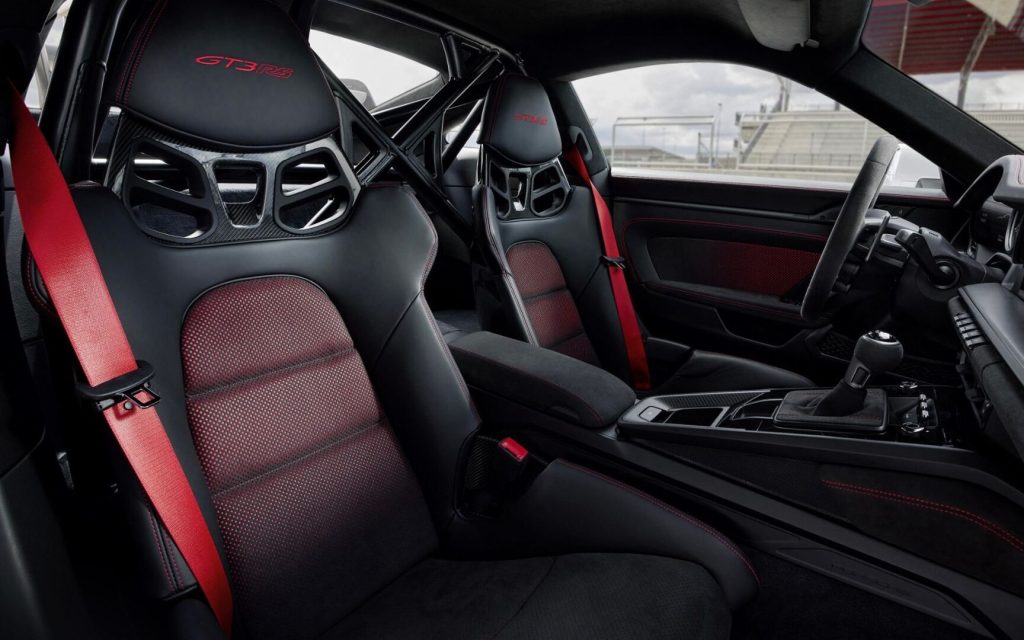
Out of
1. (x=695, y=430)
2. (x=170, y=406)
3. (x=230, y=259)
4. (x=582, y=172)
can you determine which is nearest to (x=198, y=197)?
(x=230, y=259)

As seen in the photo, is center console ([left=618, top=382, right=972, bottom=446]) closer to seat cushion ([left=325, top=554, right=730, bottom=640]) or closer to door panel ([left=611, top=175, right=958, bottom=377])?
seat cushion ([left=325, top=554, right=730, bottom=640])

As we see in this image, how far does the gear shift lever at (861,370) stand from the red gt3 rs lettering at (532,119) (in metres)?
1.34

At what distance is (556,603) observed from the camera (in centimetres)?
98

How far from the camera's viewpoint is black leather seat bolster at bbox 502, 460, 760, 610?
1.06 metres

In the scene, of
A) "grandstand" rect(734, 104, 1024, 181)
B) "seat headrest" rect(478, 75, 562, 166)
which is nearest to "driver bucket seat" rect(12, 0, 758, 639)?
"seat headrest" rect(478, 75, 562, 166)

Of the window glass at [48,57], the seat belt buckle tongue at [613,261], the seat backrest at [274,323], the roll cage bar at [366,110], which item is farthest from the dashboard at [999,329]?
the window glass at [48,57]

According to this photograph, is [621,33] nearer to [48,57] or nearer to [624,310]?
[624,310]

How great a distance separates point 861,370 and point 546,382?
2.05 feet

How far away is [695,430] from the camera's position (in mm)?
1232

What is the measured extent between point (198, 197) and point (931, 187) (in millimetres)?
2233

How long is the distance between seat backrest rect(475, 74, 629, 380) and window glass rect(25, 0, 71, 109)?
1.12 m

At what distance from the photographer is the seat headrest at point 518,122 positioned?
6.61 ft

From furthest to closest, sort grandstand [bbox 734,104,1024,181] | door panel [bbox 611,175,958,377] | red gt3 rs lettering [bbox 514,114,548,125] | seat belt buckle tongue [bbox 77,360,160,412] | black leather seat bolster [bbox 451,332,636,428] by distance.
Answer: grandstand [bbox 734,104,1024,181] → door panel [bbox 611,175,958,377] → red gt3 rs lettering [bbox 514,114,548,125] → black leather seat bolster [bbox 451,332,636,428] → seat belt buckle tongue [bbox 77,360,160,412]

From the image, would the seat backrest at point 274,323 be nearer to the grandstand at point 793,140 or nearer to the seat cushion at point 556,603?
the seat cushion at point 556,603
